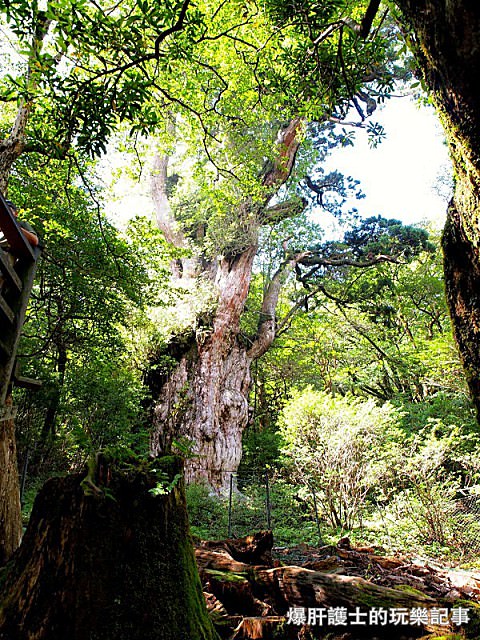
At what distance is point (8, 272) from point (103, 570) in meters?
1.74

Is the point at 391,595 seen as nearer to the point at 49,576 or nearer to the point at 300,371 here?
the point at 49,576

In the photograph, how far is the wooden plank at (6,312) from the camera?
2463 millimetres

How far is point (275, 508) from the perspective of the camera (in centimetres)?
870

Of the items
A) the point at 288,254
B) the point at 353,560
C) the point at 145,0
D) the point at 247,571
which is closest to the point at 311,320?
the point at 288,254

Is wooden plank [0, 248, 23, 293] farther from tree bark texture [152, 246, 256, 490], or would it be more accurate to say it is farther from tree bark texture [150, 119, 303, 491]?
tree bark texture [152, 246, 256, 490]

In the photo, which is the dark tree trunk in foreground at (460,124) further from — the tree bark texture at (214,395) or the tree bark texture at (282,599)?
the tree bark texture at (214,395)

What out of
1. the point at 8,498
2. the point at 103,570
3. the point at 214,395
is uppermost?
the point at 214,395

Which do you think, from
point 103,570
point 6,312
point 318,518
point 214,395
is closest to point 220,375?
point 214,395

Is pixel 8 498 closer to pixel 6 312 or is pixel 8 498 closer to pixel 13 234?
pixel 6 312

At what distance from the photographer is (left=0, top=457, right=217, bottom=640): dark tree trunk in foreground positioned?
1.82 meters

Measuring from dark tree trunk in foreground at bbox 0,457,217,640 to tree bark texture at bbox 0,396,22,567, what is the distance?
109 centimetres

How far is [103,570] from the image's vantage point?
1.91 metres

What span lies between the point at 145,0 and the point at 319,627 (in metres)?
4.00

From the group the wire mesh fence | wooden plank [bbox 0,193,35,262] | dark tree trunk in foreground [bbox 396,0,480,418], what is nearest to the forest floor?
dark tree trunk in foreground [bbox 396,0,480,418]
